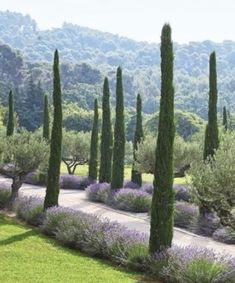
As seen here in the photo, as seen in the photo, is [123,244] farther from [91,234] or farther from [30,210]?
[30,210]

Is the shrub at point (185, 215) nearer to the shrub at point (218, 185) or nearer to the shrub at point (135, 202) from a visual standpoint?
the shrub at point (135, 202)

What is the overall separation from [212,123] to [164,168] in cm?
1057

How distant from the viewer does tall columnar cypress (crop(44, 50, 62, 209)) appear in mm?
22547

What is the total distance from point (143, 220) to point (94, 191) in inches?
306

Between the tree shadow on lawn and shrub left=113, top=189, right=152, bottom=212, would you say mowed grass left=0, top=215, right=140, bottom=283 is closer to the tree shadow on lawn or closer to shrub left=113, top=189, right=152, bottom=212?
the tree shadow on lawn

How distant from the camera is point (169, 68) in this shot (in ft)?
54.5

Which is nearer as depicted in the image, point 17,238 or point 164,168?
point 164,168

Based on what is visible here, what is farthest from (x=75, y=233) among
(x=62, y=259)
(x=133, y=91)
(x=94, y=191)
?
(x=133, y=91)

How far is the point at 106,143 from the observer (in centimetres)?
3556

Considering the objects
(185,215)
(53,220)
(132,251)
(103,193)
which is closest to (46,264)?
(132,251)

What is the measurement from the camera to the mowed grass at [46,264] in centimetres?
1340

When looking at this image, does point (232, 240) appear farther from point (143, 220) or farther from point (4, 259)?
point (4, 259)

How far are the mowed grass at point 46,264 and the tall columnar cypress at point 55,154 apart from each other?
11.5 feet

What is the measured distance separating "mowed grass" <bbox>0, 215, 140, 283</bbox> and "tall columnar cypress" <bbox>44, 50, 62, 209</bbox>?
3504 mm
